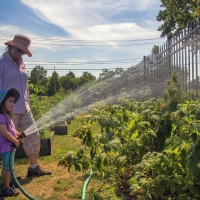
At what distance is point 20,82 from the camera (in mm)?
3600

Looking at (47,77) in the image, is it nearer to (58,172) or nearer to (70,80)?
(70,80)

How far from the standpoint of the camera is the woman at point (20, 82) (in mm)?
3504

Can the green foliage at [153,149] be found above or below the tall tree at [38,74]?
below

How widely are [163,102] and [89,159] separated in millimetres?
1558

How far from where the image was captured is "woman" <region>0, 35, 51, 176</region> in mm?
3504

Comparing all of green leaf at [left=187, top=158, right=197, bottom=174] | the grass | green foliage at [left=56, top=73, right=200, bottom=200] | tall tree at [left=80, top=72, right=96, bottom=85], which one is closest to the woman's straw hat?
green foliage at [left=56, top=73, right=200, bottom=200]

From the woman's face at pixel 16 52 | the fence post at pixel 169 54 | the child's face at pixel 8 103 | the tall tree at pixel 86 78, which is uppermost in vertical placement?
the tall tree at pixel 86 78

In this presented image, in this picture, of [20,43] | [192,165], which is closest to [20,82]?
[20,43]

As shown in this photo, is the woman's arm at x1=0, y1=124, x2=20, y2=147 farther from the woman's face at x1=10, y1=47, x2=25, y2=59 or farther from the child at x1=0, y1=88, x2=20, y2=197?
the woman's face at x1=10, y1=47, x2=25, y2=59

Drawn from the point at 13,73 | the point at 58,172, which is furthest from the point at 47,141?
the point at 13,73

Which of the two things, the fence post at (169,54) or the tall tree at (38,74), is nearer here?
the fence post at (169,54)

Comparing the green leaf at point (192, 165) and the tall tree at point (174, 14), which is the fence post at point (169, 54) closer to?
the green leaf at point (192, 165)

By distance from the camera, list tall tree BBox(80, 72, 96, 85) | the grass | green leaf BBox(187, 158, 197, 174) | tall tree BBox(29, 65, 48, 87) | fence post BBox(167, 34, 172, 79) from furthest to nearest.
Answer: tall tree BBox(29, 65, 48, 87), tall tree BBox(80, 72, 96, 85), fence post BBox(167, 34, 172, 79), the grass, green leaf BBox(187, 158, 197, 174)

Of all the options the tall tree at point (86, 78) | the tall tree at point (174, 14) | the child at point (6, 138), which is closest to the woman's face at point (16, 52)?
the child at point (6, 138)
